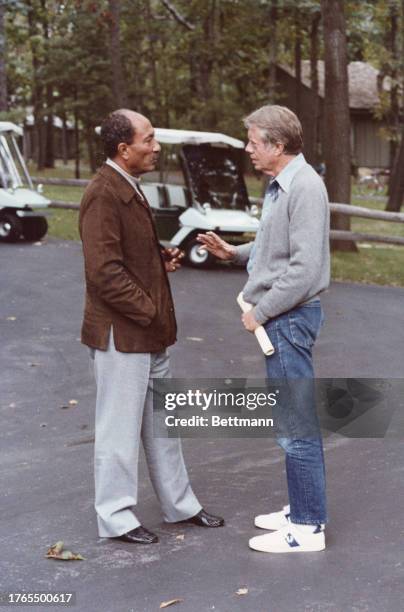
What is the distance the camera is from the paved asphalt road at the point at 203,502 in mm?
4816

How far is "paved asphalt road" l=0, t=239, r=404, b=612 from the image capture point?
15.8ft

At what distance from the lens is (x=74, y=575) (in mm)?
5023

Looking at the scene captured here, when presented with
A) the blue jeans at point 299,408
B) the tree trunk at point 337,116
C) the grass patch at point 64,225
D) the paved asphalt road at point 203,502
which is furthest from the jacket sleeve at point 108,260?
the grass patch at point 64,225

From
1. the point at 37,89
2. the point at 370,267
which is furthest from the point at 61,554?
the point at 37,89

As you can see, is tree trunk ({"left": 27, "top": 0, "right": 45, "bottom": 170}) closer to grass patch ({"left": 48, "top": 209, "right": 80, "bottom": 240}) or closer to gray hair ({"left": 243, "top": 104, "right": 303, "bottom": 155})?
grass patch ({"left": 48, "top": 209, "right": 80, "bottom": 240})

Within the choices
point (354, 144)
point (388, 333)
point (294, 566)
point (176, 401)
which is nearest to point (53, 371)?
point (388, 333)

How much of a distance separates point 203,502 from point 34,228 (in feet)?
46.8

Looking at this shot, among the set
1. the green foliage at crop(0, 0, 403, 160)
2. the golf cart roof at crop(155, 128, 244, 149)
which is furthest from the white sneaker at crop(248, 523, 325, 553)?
the green foliage at crop(0, 0, 403, 160)

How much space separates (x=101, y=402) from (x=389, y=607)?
1619 mm

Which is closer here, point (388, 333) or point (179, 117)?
point (388, 333)

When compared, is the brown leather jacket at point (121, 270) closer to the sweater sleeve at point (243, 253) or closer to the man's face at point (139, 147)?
the man's face at point (139, 147)

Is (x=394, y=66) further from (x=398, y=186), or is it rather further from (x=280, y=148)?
(x=280, y=148)

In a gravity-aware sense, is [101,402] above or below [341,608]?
above

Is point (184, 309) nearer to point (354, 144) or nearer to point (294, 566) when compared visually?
point (294, 566)
